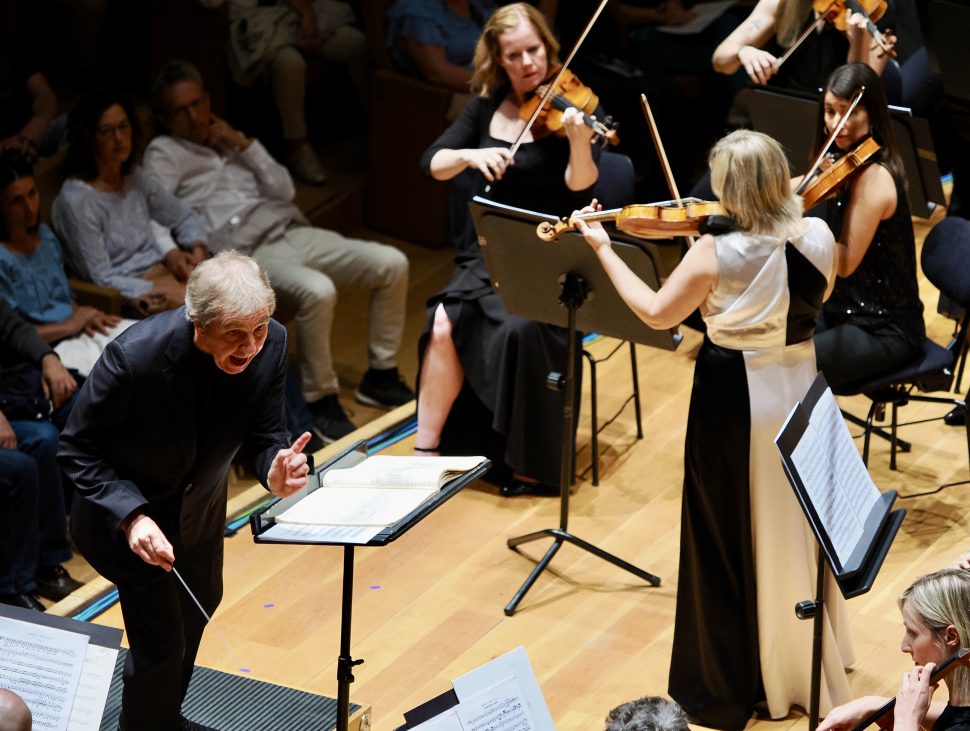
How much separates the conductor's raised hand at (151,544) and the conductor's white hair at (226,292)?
40cm

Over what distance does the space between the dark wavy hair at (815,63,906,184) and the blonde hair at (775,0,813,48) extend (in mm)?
1035

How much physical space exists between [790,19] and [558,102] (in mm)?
1151

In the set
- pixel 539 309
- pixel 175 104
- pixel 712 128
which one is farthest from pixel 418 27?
pixel 539 309

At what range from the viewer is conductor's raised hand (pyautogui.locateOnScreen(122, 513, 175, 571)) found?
271 cm

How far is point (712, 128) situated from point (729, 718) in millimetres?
4542

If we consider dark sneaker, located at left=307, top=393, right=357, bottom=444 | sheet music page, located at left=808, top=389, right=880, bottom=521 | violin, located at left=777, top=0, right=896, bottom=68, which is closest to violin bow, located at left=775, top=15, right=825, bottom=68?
violin, located at left=777, top=0, right=896, bottom=68

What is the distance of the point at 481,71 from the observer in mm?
4543

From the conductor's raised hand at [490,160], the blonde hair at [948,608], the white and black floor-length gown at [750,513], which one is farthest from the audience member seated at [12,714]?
the conductor's raised hand at [490,160]

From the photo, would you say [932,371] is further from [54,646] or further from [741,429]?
[54,646]

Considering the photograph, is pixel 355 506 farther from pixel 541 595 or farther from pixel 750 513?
pixel 541 595

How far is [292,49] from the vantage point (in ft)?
21.1

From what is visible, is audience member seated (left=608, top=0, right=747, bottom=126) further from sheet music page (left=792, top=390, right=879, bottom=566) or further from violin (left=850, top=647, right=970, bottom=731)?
violin (left=850, top=647, right=970, bottom=731)

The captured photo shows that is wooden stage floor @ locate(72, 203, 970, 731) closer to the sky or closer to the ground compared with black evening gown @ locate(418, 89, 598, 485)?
closer to the ground

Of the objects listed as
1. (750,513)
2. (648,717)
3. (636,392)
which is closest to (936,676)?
(648,717)
